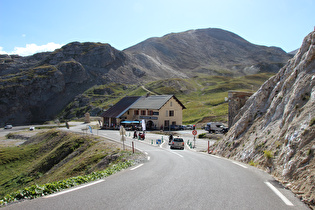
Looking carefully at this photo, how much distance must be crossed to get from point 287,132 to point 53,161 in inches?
1168

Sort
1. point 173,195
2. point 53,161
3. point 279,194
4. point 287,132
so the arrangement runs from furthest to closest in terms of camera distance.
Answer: point 53,161 → point 287,132 → point 279,194 → point 173,195

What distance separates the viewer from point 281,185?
8.42 m

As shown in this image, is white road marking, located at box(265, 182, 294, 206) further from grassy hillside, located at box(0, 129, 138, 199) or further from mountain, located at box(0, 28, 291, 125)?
mountain, located at box(0, 28, 291, 125)

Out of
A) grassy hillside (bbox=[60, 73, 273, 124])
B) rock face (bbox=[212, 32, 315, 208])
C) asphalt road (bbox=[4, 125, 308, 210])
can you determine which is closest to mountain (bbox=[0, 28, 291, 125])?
grassy hillside (bbox=[60, 73, 273, 124])

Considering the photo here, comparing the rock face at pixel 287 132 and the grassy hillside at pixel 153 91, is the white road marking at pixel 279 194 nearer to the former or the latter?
the rock face at pixel 287 132

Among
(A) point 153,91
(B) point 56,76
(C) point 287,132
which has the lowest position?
(C) point 287,132

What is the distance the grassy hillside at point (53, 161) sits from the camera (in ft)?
75.9

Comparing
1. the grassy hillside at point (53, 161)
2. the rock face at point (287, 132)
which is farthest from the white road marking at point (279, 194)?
the grassy hillside at point (53, 161)

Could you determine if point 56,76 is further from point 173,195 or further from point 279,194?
point 279,194

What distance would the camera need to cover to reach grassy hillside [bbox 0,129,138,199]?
2312cm

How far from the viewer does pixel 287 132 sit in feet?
38.0

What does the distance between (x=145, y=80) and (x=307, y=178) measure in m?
161

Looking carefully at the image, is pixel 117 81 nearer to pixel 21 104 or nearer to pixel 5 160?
pixel 21 104

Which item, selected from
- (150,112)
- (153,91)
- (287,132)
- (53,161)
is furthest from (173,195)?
(153,91)
